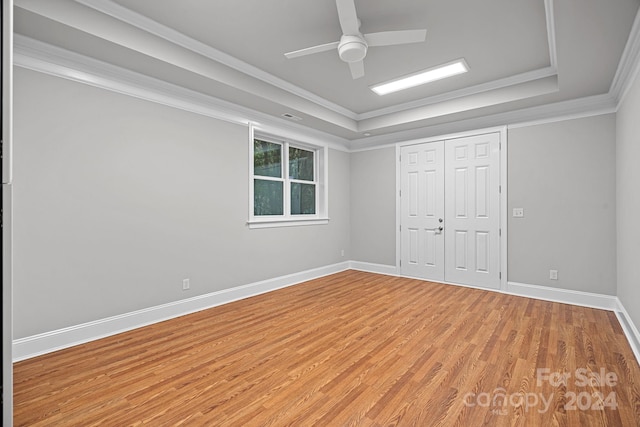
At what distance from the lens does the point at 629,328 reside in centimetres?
296

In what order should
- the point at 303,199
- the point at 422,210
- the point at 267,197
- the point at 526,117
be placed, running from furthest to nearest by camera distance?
the point at 303,199 → the point at 422,210 → the point at 267,197 → the point at 526,117

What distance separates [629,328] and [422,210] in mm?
2874

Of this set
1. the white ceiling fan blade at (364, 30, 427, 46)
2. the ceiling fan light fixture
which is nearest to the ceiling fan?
the white ceiling fan blade at (364, 30, 427, 46)

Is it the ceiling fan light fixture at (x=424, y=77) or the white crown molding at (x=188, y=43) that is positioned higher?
the ceiling fan light fixture at (x=424, y=77)

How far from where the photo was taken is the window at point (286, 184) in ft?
15.2

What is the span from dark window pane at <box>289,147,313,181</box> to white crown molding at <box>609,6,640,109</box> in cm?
402

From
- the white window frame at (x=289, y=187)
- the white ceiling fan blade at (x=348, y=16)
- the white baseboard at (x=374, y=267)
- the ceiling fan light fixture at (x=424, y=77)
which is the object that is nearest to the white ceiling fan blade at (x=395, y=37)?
the white ceiling fan blade at (x=348, y=16)

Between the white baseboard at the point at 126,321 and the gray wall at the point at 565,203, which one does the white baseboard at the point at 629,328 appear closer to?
the gray wall at the point at 565,203

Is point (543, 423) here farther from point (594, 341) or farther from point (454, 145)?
point (454, 145)

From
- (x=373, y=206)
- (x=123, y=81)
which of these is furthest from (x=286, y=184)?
(x=123, y=81)

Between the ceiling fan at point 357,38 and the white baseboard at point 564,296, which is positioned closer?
the ceiling fan at point 357,38

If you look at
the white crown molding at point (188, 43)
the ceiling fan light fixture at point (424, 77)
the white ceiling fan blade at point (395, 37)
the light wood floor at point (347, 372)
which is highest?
the ceiling fan light fixture at point (424, 77)

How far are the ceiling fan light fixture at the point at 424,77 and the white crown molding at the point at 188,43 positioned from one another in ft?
3.09

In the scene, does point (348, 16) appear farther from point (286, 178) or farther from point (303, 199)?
point (303, 199)
